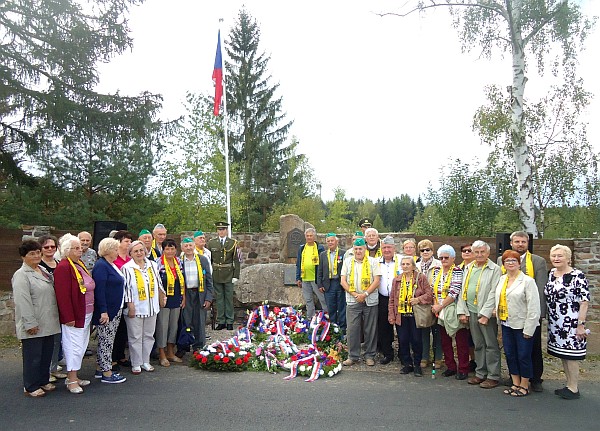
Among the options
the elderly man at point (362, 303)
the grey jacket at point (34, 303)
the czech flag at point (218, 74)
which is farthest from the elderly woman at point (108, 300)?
the czech flag at point (218, 74)

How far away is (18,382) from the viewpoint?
18.6 feet

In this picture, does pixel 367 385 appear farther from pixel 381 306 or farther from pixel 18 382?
Answer: pixel 18 382

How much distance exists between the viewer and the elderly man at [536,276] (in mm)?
5594

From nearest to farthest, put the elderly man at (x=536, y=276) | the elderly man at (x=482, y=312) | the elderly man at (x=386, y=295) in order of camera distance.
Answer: the elderly man at (x=536, y=276) < the elderly man at (x=482, y=312) < the elderly man at (x=386, y=295)

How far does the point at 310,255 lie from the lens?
28.9 feet

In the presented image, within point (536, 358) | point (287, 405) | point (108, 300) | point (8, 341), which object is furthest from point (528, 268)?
point (8, 341)

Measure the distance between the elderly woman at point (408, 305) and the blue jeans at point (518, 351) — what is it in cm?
107

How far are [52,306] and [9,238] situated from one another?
493cm

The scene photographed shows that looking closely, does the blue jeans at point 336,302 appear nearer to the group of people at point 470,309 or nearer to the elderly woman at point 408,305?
the group of people at point 470,309

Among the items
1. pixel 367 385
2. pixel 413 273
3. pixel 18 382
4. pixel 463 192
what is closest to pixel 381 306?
pixel 413 273

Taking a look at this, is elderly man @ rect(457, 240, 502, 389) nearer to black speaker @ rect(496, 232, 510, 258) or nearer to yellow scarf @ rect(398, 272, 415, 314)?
yellow scarf @ rect(398, 272, 415, 314)

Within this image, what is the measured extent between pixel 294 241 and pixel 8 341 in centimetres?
587

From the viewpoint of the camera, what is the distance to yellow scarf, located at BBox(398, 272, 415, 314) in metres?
6.39

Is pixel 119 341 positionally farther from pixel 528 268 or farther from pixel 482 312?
pixel 528 268
